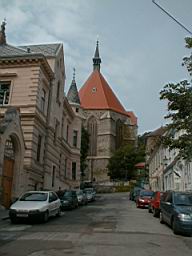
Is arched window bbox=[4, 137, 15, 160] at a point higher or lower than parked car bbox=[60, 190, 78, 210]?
higher

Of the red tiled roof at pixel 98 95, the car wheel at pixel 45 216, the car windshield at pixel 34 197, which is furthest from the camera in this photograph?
the red tiled roof at pixel 98 95

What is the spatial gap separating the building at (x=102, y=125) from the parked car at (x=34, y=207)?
66.2 metres

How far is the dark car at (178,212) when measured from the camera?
13.6 meters

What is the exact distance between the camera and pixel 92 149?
87750 millimetres

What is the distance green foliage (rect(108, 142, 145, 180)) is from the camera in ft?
261

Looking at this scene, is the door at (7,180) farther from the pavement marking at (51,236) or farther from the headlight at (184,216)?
the headlight at (184,216)

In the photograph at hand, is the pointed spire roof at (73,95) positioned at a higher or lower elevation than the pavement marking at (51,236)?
higher

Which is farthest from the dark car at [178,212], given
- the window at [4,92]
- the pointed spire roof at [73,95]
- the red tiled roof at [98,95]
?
the red tiled roof at [98,95]

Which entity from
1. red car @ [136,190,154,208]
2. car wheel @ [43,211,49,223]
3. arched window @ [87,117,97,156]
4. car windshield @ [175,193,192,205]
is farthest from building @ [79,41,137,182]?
car windshield @ [175,193,192,205]

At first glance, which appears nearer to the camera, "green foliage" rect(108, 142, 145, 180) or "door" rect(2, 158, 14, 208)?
"door" rect(2, 158, 14, 208)

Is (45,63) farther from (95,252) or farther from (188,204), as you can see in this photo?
(95,252)

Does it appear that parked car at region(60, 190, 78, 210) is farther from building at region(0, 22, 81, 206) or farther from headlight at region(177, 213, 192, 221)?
headlight at region(177, 213, 192, 221)

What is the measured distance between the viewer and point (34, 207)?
52.0 feet

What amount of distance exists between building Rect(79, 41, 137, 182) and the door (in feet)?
200
